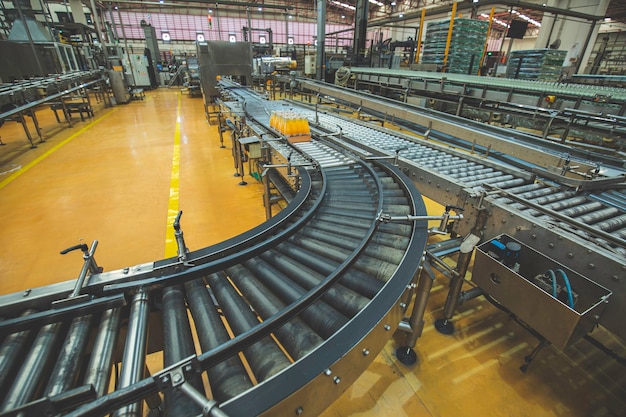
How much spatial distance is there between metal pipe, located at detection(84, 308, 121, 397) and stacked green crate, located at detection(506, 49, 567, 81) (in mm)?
10727

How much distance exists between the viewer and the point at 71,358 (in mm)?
937

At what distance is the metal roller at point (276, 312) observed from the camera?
1021mm

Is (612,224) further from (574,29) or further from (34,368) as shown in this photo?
(574,29)

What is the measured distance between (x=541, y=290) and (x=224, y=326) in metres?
1.50

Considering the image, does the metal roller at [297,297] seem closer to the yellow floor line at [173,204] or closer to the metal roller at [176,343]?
the metal roller at [176,343]

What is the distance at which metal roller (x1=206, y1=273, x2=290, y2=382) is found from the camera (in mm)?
936

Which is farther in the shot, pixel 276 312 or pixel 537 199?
pixel 537 199

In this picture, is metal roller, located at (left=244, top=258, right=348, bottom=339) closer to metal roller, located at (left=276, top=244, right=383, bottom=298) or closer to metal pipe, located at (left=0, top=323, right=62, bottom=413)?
metal roller, located at (left=276, top=244, right=383, bottom=298)

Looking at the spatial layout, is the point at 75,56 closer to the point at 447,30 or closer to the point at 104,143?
the point at 104,143

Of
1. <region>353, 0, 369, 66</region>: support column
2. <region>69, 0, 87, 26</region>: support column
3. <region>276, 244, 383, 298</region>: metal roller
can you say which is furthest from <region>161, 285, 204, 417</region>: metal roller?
<region>69, 0, 87, 26</region>: support column

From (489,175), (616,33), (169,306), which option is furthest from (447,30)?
(616,33)

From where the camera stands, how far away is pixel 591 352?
6.80 feet

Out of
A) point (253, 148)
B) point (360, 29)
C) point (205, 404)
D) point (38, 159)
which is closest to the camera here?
point (205, 404)

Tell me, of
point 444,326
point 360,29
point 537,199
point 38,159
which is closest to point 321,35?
point 360,29
